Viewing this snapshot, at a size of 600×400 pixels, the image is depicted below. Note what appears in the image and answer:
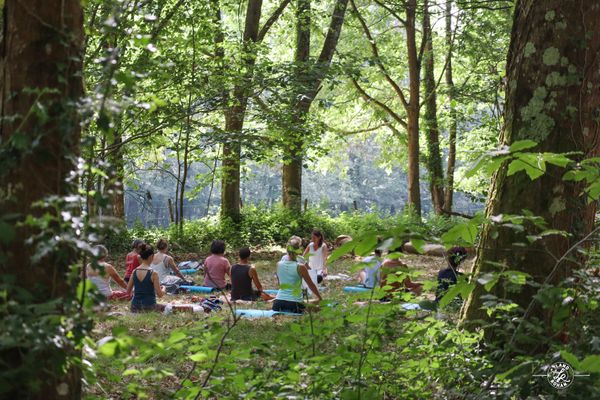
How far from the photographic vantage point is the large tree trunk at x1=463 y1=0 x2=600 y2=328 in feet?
15.5

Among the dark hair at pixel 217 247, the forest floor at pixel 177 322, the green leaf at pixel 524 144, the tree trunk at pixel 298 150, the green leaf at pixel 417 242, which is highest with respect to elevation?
the tree trunk at pixel 298 150

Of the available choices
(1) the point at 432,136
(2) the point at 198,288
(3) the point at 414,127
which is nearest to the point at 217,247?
(2) the point at 198,288

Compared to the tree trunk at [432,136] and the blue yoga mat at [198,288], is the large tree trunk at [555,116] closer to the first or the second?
the blue yoga mat at [198,288]

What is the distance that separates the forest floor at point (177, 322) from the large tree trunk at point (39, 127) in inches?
9.7

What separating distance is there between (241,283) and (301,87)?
14.5ft

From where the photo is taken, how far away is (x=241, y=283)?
10508mm

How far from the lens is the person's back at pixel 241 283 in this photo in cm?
1045

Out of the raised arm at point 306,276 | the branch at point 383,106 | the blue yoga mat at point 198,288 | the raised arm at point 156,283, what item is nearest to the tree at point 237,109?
the blue yoga mat at point 198,288

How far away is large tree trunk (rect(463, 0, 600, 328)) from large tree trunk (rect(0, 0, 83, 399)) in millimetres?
3048

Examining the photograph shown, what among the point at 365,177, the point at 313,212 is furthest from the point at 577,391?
the point at 365,177

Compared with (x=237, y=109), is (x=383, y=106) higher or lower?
higher

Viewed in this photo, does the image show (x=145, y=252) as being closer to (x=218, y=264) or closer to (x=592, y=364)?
(x=218, y=264)

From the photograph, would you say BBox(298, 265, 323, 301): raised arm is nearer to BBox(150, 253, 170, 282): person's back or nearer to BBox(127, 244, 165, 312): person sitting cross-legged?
BBox(127, 244, 165, 312): person sitting cross-legged

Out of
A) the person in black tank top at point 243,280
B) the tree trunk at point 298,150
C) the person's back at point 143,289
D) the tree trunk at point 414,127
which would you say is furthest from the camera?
the tree trunk at point 414,127
